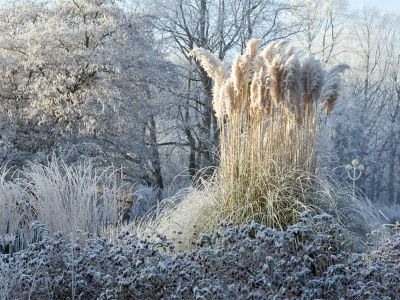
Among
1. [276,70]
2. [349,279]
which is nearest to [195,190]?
[276,70]

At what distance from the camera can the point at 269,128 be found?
5.07 meters

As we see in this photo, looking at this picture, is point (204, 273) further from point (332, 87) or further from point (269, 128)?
point (332, 87)

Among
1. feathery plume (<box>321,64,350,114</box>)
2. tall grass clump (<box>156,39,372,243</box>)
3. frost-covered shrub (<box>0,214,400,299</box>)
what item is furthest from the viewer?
feathery plume (<box>321,64,350,114</box>)

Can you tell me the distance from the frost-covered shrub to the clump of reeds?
94 centimetres

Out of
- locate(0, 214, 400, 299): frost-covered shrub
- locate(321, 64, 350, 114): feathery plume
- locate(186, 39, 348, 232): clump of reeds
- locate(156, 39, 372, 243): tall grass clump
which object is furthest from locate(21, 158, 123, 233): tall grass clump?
locate(321, 64, 350, 114): feathery plume

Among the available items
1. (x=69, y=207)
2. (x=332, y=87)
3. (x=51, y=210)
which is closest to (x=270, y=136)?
(x=332, y=87)

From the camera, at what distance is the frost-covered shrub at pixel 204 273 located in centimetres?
278

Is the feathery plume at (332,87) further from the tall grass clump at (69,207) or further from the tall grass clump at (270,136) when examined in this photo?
the tall grass clump at (69,207)

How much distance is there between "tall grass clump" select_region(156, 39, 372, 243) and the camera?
4.51 meters

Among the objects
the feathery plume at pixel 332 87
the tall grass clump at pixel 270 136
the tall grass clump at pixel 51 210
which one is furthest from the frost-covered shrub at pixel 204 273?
the feathery plume at pixel 332 87

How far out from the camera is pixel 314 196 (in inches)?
184

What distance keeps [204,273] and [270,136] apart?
215cm

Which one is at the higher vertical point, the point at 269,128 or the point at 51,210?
the point at 269,128

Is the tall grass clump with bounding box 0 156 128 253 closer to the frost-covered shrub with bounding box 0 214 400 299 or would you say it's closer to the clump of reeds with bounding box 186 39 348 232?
the clump of reeds with bounding box 186 39 348 232
